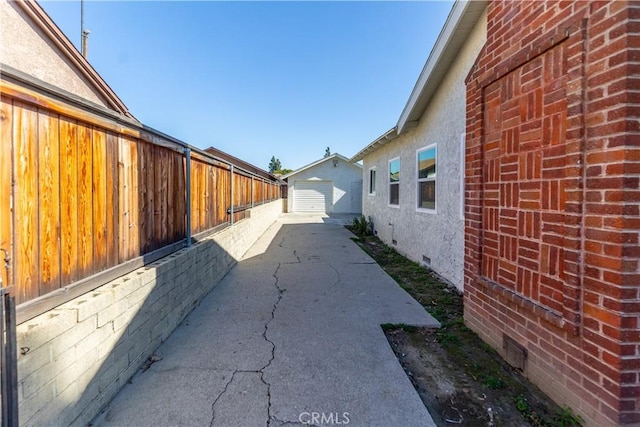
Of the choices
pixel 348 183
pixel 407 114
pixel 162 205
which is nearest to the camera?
pixel 162 205

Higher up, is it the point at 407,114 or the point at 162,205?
the point at 407,114

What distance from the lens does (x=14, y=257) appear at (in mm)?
1599

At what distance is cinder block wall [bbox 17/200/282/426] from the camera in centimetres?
158

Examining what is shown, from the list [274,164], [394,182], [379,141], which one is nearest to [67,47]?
[379,141]

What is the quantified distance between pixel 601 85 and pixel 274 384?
310cm

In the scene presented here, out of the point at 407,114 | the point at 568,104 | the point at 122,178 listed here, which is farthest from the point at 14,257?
the point at 407,114

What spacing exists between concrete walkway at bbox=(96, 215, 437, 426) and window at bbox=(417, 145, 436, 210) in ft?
7.49

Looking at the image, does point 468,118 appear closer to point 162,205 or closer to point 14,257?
point 162,205

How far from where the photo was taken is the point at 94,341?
2.06 metres

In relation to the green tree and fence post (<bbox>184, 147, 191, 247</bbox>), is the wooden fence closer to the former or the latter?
fence post (<bbox>184, 147, 191, 247</bbox>)

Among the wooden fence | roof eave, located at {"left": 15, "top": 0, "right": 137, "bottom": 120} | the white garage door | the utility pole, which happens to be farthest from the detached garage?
the wooden fence
